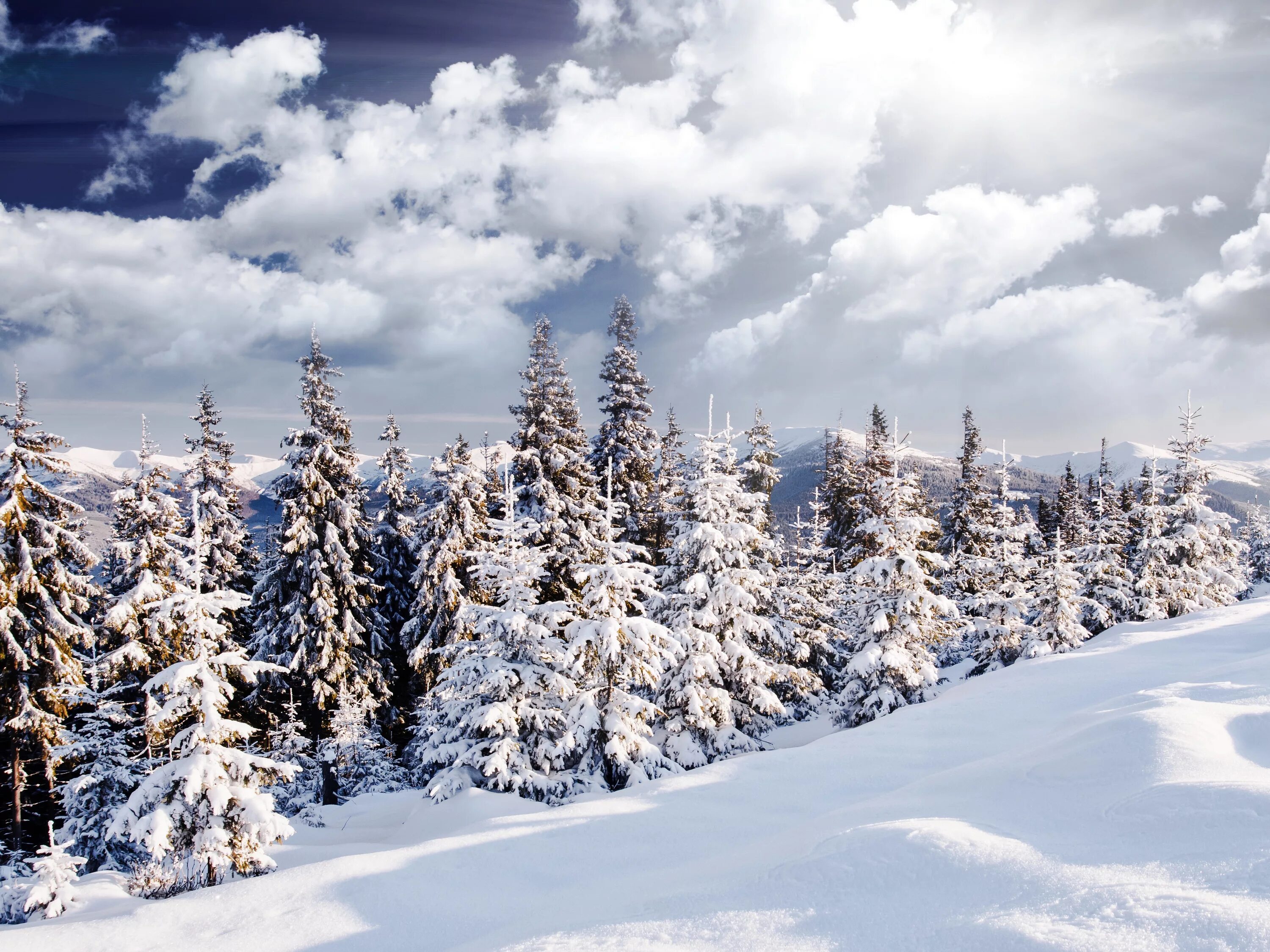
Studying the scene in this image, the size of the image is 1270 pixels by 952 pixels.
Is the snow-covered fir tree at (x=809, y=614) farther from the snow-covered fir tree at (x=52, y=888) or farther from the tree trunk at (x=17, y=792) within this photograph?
the tree trunk at (x=17, y=792)

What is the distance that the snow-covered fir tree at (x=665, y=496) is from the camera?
27.7m

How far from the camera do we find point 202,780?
10930mm

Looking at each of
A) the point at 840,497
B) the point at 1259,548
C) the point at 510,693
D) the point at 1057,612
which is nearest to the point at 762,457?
the point at 840,497

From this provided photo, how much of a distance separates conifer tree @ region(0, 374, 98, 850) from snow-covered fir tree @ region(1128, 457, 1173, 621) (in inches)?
1588

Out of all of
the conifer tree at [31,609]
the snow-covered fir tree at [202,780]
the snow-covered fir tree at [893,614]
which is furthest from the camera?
the snow-covered fir tree at [893,614]

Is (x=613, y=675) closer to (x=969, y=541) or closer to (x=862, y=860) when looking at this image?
(x=862, y=860)

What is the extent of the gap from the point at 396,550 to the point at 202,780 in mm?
20992

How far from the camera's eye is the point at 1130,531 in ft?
133

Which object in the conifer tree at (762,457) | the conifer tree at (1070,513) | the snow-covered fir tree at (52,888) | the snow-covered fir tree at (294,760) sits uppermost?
the conifer tree at (762,457)

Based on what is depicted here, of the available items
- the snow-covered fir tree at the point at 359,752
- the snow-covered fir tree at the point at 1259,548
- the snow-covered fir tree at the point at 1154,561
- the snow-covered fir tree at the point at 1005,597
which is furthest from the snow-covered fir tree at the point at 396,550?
the snow-covered fir tree at the point at 1259,548

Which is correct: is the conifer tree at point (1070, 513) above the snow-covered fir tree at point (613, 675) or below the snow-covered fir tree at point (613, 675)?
above

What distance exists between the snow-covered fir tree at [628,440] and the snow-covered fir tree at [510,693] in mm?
11096

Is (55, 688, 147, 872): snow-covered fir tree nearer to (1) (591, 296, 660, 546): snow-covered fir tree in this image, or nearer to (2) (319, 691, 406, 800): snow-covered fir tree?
(2) (319, 691, 406, 800): snow-covered fir tree

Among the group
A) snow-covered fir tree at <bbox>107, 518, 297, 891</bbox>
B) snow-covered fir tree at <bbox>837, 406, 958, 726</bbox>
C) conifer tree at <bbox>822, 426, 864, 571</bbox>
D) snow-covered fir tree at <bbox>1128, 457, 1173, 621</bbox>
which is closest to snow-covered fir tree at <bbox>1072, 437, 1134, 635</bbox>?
snow-covered fir tree at <bbox>1128, 457, 1173, 621</bbox>
